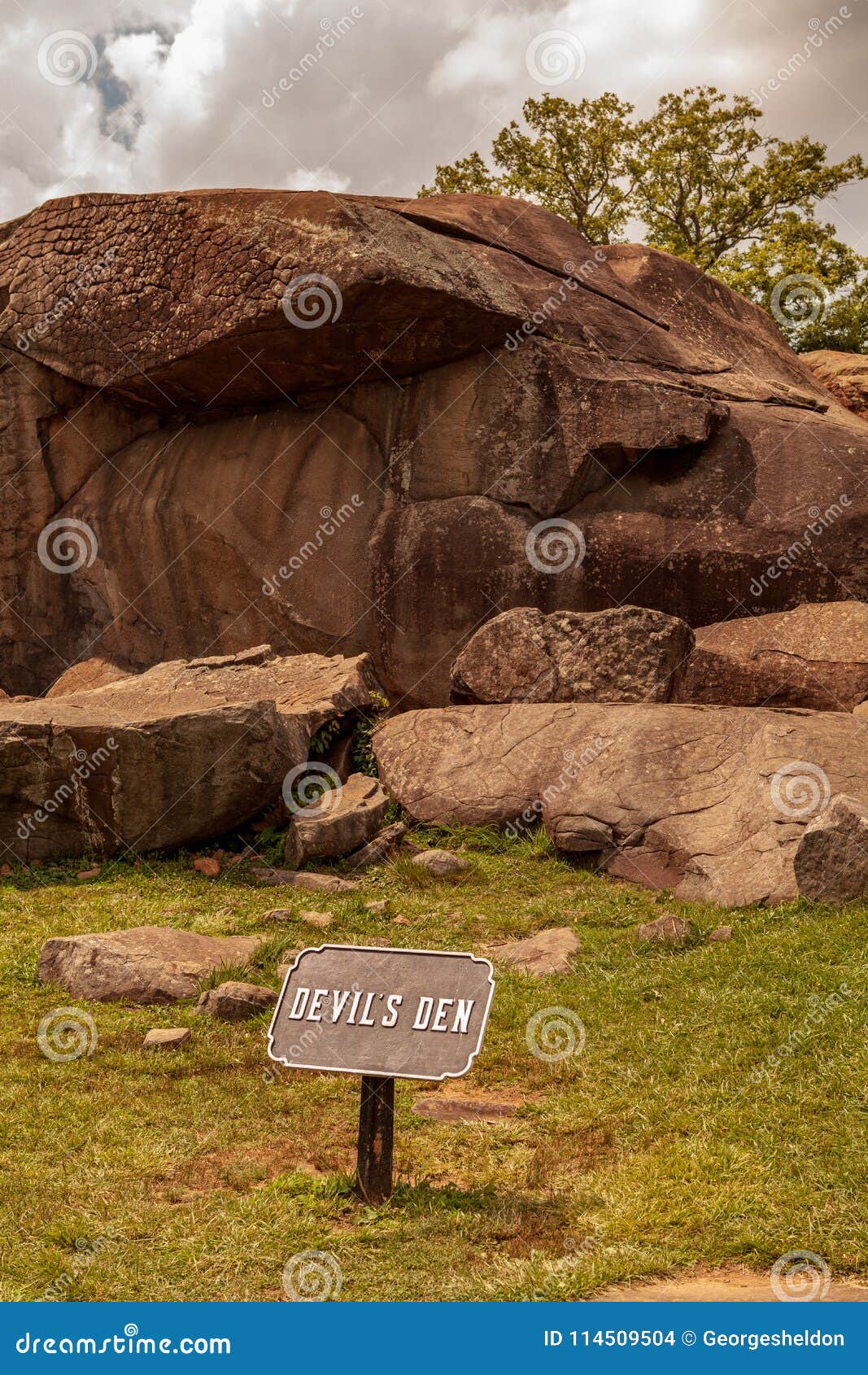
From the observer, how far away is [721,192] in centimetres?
2939

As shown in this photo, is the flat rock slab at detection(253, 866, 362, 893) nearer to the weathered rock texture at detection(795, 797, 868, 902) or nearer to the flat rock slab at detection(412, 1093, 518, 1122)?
the weathered rock texture at detection(795, 797, 868, 902)

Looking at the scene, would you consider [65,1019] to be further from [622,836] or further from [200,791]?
[622,836]

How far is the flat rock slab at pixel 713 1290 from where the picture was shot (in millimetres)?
4254

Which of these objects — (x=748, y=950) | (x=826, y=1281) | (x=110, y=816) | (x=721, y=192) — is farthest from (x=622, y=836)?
(x=721, y=192)

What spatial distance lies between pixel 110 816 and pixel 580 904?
422 centimetres

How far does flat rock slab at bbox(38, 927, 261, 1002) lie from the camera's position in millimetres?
7664

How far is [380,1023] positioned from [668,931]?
3884 mm

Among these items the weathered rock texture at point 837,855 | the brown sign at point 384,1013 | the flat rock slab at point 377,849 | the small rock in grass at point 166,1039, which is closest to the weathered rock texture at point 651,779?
the weathered rock texture at point 837,855

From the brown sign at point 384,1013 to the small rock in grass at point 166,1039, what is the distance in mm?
1963

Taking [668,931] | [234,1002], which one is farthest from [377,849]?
[234,1002]

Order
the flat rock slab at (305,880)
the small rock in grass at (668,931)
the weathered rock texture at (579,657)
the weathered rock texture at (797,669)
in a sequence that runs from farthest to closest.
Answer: the weathered rock texture at (797,669) → the weathered rock texture at (579,657) → the flat rock slab at (305,880) → the small rock in grass at (668,931)

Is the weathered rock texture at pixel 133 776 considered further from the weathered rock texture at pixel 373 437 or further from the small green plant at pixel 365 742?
the weathered rock texture at pixel 373 437

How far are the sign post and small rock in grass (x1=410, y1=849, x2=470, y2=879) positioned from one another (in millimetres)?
5192

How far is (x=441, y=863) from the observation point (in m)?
10.5
